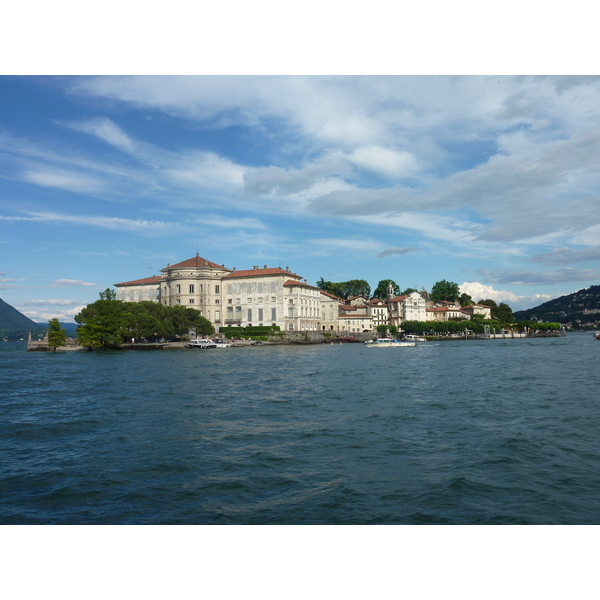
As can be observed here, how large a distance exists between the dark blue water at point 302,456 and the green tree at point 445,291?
106982 millimetres

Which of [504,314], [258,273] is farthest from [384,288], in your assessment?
[258,273]

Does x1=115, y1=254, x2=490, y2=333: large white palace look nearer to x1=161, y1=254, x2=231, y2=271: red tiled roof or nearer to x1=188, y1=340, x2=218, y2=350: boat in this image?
x1=161, y1=254, x2=231, y2=271: red tiled roof

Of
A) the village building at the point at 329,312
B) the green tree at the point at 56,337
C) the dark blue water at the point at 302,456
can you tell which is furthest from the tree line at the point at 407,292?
the dark blue water at the point at 302,456

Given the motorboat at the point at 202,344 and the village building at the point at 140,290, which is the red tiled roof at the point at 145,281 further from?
the motorboat at the point at 202,344

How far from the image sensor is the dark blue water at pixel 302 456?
5.97m

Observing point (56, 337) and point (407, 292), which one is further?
point (407, 292)

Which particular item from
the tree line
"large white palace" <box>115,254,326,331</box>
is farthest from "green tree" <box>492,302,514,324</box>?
"large white palace" <box>115,254,326,331</box>

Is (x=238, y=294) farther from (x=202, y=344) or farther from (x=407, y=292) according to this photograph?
(x=407, y=292)

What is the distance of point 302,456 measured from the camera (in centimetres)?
850

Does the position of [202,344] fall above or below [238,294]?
below

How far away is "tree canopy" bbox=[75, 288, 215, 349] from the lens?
47656 mm

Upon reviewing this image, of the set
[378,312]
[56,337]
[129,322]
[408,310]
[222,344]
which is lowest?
[222,344]

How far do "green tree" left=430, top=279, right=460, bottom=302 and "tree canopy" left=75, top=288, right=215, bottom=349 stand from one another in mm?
78092

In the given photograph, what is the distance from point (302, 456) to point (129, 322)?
150ft
